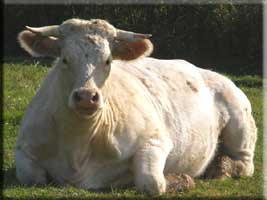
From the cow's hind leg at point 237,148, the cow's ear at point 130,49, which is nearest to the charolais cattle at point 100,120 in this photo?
the cow's ear at point 130,49

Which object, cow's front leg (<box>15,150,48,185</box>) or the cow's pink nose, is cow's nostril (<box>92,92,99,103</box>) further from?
cow's front leg (<box>15,150,48,185</box>)

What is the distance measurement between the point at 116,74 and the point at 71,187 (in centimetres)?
166

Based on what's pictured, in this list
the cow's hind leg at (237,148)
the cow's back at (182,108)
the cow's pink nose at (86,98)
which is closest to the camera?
the cow's pink nose at (86,98)

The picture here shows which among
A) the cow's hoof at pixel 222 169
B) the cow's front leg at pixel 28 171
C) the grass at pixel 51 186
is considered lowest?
the cow's hoof at pixel 222 169

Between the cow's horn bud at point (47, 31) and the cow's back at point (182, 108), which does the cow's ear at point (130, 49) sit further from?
the cow's back at point (182, 108)

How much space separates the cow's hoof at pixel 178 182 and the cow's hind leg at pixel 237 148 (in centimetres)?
130

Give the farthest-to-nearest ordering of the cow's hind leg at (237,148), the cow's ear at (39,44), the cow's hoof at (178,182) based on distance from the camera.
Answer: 1. the cow's hind leg at (237,148)
2. the cow's hoof at (178,182)
3. the cow's ear at (39,44)

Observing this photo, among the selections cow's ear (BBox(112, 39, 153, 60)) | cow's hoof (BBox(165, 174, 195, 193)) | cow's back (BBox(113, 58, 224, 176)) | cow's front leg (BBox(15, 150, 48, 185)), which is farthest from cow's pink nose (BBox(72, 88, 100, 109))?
cow's back (BBox(113, 58, 224, 176))

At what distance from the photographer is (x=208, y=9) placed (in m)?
25.3

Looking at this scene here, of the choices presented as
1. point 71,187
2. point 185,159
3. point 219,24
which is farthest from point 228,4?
point 71,187

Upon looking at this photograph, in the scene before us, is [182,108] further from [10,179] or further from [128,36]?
[10,179]

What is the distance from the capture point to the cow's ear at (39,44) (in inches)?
353

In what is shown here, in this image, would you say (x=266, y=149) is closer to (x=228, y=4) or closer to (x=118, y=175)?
(x=118, y=175)

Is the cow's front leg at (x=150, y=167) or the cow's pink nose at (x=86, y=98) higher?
the cow's pink nose at (x=86, y=98)
